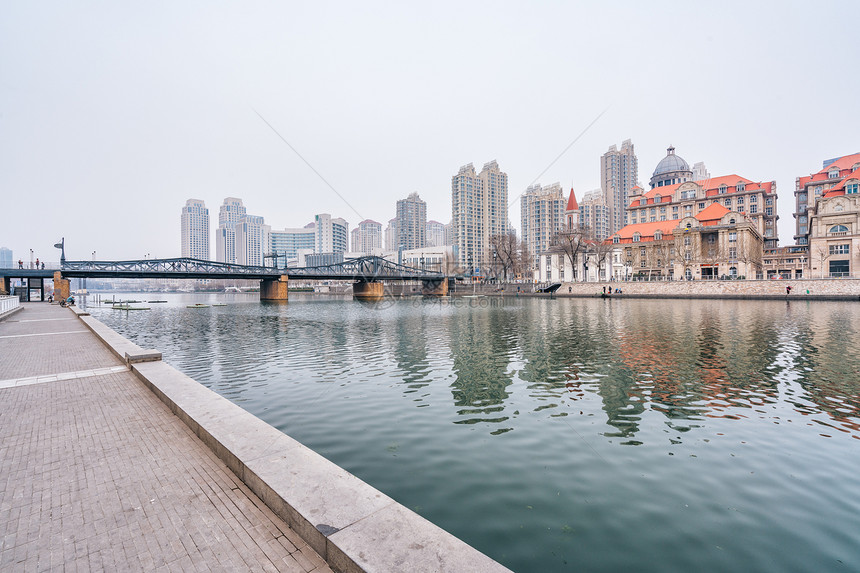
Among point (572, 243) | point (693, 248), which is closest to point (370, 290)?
point (572, 243)

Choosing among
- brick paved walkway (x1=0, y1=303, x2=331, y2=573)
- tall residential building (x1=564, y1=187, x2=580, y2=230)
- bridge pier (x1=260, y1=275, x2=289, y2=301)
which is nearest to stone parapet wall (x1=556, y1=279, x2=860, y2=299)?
tall residential building (x1=564, y1=187, x2=580, y2=230)

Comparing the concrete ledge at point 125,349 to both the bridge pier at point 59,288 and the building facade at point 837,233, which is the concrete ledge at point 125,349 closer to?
the bridge pier at point 59,288

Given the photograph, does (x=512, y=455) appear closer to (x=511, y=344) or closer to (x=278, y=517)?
(x=278, y=517)

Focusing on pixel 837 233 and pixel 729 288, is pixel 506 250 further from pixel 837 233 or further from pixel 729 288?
pixel 837 233

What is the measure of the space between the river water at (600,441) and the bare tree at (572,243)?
73.8 m

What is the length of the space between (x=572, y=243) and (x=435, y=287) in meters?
44.7

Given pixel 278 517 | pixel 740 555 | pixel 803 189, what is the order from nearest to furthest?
pixel 278 517, pixel 740 555, pixel 803 189

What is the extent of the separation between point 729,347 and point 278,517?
23084 millimetres

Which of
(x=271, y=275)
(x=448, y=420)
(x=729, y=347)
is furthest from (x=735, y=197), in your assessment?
(x=448, y=420)

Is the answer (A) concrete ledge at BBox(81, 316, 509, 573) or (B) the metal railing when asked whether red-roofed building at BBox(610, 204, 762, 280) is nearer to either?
(A) concrete ledge at BBox(81, 316, 509, 573)

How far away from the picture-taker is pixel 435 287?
399 ft

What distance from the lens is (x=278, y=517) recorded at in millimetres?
4500

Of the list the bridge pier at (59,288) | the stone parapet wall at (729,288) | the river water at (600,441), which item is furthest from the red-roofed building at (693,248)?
the bridge pier at (59,288)

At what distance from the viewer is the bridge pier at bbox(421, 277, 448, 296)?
4569 inches
